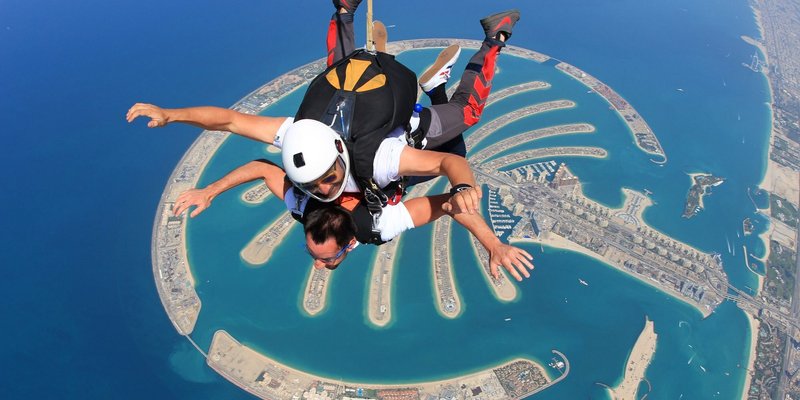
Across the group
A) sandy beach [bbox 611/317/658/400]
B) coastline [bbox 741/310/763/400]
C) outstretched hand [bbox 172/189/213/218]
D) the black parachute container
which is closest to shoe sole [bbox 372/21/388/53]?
the black parachute container

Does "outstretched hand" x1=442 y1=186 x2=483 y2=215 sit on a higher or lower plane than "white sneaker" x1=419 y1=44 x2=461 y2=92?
lower

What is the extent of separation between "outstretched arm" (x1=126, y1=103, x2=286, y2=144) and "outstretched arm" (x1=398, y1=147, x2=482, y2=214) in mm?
1341

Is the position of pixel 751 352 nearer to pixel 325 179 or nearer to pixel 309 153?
pixel 325 179

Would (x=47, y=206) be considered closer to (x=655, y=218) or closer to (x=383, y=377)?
(x=383, y=377)

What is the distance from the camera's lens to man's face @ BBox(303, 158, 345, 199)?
11.6ft

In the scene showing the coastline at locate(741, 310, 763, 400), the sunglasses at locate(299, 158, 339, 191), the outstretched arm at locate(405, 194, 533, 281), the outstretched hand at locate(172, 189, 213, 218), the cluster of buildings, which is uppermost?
the outstretched hand at locate(172, 189, 213, 218)

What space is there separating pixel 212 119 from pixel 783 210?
30368mm

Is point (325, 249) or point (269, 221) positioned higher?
point (325, 249)

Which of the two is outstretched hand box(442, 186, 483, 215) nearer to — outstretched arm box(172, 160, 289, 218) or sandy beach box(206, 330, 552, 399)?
outstretched arm box(172, 160, 289, 218)

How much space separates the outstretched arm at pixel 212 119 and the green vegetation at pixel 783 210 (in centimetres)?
2886

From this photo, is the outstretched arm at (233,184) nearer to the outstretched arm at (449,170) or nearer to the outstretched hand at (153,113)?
the outstretched hand at (153,113)

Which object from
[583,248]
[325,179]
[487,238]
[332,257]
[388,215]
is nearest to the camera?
[325,179]

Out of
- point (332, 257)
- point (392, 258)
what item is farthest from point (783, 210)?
point (332, 257)

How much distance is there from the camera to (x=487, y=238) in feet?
12.0
